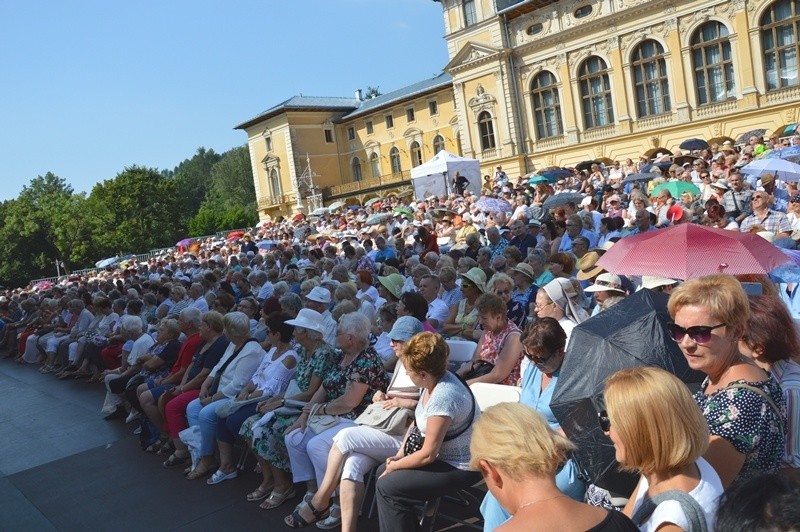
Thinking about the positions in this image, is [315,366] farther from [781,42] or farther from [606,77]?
[606,77]

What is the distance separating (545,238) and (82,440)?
25.5ft

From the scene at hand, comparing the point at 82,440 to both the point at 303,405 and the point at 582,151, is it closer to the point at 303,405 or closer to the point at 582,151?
the point at 303,405

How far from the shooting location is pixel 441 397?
13.2 feet

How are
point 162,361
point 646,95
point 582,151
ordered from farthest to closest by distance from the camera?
1. point 582,151
2. point 646,95
3. point 162,361

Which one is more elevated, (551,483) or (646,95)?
(646,95)

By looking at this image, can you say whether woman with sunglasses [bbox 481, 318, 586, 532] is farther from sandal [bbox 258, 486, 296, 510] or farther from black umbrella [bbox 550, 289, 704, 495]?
sandal [bbox 258, 486, 296, 510]

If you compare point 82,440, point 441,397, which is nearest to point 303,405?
point 441,397

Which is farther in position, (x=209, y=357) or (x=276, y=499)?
(x=209, y=357)

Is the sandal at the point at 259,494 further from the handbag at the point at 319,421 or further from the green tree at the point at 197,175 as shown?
the green tree at the point at 197,175

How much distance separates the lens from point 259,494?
5781 millimetres

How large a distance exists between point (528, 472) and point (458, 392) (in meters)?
1.70

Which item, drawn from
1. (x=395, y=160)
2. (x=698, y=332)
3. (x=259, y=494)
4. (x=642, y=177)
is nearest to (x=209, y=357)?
(x=259, y=494)

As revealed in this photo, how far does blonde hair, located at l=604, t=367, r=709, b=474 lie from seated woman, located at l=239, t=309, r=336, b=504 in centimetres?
357

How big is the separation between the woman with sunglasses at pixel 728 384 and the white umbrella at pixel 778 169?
10.6 metres
